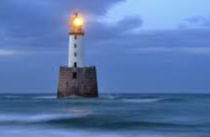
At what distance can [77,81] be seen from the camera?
167 feet

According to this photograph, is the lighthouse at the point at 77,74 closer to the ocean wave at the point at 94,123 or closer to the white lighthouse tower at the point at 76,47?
the white lighthouse tower at the point at 76,47

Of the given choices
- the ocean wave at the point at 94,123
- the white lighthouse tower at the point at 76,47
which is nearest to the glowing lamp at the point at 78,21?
the white lighthouse tower at the point at 76,47

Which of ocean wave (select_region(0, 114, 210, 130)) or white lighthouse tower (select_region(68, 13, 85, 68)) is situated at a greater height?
white lighthouse tower (select_region(68, 13, 85, 68))

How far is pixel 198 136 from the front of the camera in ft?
74.8

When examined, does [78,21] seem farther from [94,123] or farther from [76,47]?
[94,123]

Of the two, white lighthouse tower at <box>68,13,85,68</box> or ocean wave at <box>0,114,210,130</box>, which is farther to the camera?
white lighthouse tower at <box>68,13,85,68</box>

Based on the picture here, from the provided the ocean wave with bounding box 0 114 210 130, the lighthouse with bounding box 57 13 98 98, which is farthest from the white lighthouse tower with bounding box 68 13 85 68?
the ocean wave with bounding box 0 114 210 130

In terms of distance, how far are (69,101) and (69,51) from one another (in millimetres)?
3965

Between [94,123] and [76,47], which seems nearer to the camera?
[94,123]

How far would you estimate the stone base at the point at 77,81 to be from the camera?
50.7 m

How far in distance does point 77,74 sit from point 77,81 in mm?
686

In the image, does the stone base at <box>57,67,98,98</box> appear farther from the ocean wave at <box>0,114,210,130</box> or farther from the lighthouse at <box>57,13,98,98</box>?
the ocean wave at <box>0,114,210,130</box>

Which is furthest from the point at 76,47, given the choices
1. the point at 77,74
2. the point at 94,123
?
the point at 94,123

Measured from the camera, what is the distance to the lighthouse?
50750mm
